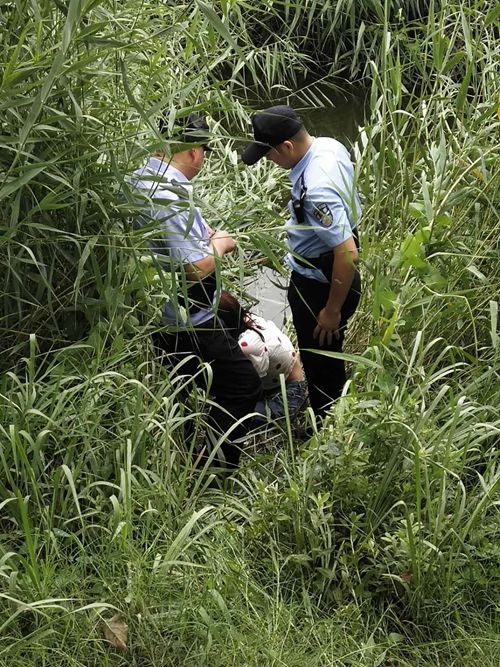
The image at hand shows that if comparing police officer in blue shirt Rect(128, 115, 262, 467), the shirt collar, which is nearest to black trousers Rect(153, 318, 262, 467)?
police officer in blue shirt Rect(128, 115, 262, 467)

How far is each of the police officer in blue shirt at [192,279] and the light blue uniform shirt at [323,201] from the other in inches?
12.9

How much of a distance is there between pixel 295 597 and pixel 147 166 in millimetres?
1442

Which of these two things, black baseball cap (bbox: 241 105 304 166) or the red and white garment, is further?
the red and white garment

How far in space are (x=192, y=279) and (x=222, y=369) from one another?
471mm

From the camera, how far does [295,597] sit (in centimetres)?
273

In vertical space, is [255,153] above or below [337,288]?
above

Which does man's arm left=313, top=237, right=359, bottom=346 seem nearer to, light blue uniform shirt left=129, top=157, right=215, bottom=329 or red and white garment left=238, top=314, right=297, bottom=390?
red and white garment left=238, top=314, right=297, bottom=390

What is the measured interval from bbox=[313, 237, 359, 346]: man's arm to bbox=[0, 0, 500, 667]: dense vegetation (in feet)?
0.71

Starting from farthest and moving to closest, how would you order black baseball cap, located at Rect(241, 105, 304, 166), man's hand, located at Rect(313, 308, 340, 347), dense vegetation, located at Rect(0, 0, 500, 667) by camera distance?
man's hand, located at Rect(313, 308, 340, 347), black baseball cap, located at Rect(241, 105, 304, 166), dense vegetation, located at Rect(0, 0, 500, 667)

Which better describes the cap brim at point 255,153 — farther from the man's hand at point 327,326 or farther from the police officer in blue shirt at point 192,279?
the man's hand at point 327,326

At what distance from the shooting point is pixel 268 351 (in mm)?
4176

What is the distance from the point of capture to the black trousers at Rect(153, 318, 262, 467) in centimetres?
364

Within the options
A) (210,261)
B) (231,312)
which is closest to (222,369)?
(231,312)

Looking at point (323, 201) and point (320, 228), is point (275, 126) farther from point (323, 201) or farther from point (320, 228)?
point (320, 228)
